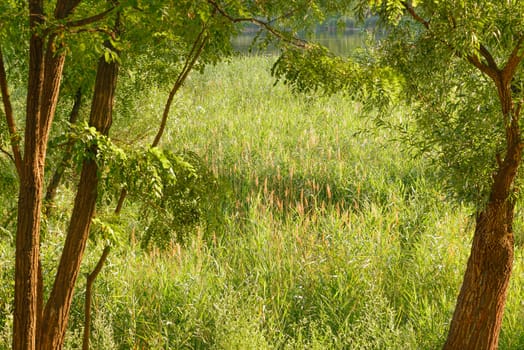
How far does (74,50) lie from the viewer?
4266mm

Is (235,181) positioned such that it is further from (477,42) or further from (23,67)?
(477,42)

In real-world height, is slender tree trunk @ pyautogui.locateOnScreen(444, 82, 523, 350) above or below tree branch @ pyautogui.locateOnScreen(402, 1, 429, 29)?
below

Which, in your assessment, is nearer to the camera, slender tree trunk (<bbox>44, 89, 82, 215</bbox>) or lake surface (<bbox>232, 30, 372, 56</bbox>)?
slender tree trunk (<bbox>44, 89, 82, 215</bbox>)

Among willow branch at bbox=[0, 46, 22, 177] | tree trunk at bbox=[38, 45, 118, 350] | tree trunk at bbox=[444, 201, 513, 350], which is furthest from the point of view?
tree trunk at bbox=[444, 201, 513, 350]

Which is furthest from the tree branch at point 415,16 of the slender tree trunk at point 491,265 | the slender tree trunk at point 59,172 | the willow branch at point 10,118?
the willow branch at point 10,118

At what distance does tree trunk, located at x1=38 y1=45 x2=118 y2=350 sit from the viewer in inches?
154

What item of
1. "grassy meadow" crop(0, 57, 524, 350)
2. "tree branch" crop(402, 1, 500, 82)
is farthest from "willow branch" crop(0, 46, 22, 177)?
"tree branch" crop(402, 1, 500, 82)

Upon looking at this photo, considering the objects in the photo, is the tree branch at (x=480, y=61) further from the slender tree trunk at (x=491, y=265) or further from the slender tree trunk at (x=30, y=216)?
the slender tree trunk at (x=30, y=216)

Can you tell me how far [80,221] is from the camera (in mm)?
3906

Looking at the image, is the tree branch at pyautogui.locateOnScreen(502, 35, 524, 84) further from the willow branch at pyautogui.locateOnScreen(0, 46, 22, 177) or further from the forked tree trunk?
the willow branch at pyautogui.locateOnScreen(0, 46, 22, 177)

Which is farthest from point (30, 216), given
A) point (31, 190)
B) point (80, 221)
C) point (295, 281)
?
point (295, 281)

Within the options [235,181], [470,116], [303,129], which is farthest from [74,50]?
[303,129]

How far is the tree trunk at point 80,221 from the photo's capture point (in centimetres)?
391

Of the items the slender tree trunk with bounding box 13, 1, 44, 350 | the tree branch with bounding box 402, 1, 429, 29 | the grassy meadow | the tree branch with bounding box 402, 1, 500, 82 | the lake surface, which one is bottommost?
the grassy meadow
